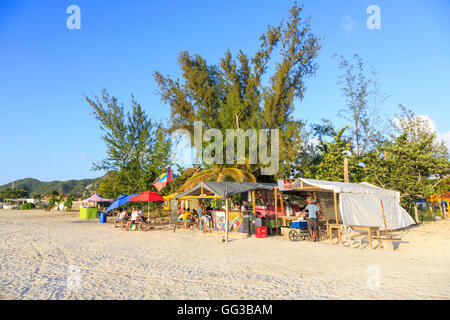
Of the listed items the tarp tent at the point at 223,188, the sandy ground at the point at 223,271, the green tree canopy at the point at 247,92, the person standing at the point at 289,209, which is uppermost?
the green tree canopy at the point at 247,92

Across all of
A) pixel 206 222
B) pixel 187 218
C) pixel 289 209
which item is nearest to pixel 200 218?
pixel 206 222

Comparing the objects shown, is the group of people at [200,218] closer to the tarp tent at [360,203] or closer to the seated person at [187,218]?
the seated person at [187,218]

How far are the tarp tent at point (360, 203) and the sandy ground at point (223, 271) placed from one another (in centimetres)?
269

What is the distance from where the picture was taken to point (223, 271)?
6922mm

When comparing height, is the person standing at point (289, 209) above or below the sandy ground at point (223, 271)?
above

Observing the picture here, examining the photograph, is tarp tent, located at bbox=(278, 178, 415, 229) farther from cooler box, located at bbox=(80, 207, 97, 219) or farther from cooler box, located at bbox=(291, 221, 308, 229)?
cooler box, located at bbox=(80, 207, 97, 219)

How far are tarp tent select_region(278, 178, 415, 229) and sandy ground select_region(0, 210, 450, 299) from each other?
2.69 m

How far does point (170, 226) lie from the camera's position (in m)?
19.6

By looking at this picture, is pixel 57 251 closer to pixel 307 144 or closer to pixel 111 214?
pixel 307 144

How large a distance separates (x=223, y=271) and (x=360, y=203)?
31.8ft

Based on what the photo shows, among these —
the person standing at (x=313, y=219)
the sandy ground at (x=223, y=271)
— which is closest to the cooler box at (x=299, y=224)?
the person standing at (x=313, y=219)

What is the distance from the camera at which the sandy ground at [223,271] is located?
17.0 feet

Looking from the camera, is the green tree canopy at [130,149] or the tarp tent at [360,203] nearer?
the tarp tent at [360,203]
